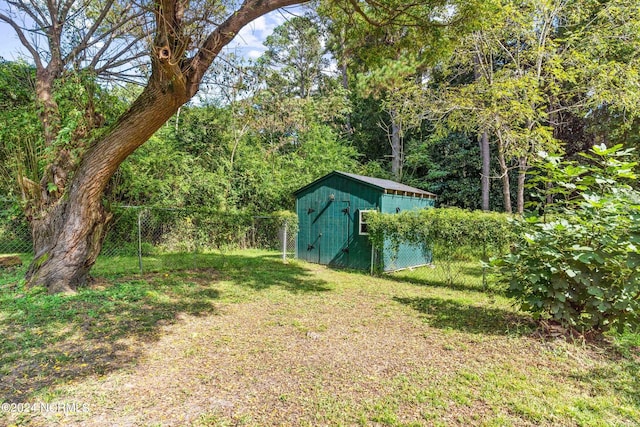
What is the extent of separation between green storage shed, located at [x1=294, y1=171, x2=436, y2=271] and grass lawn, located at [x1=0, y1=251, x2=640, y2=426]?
3.21 meters

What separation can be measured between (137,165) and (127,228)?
2247 millimetres

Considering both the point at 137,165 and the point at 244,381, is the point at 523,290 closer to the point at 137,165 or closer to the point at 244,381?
the point at 244,381

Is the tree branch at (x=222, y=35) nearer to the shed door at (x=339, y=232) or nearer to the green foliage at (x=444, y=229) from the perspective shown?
the green foliage at (x=444, y=229)

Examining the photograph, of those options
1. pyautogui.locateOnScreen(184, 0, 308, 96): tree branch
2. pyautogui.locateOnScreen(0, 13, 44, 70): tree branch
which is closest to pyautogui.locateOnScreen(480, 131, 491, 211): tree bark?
pyautogui.locateOnScreen(184, 0, 308, 96): tree branch

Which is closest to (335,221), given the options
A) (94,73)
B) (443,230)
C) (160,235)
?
(443,230)

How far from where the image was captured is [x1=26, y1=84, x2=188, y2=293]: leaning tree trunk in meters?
4.66

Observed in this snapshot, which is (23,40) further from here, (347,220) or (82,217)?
(347,220)

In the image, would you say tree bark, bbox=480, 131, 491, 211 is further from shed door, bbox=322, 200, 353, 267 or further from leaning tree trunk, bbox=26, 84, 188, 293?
leaning tree trunk, bbox=26, 84, 188, 293

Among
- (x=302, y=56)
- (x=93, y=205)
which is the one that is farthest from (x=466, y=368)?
(x=302, y=56)

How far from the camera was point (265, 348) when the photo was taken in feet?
11.5

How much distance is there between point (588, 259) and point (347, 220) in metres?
6.25

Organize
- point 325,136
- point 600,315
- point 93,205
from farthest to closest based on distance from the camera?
point 325,136
point 93,205
point 600,315

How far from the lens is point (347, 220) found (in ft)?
30.1

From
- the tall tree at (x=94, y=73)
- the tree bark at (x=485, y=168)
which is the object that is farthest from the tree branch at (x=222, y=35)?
the tree bark at (x=485, y=168)
